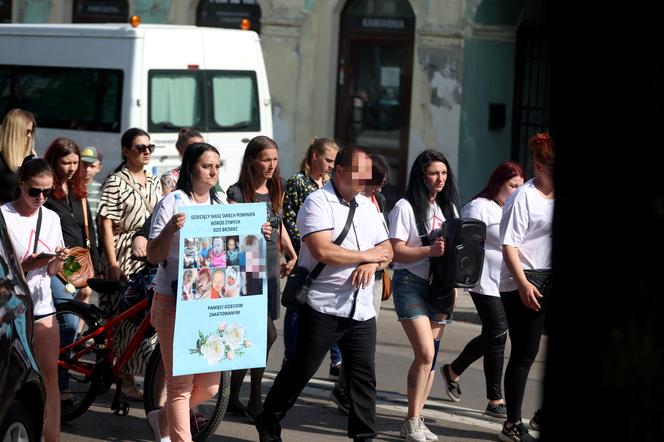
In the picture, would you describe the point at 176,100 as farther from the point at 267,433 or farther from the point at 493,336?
the point at 267,433

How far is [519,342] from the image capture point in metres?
7.06

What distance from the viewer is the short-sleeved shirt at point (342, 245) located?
247 inches

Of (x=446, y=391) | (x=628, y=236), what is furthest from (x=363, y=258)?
(x=628, y=236)

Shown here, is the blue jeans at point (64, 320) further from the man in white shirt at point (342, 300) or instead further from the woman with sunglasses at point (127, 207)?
the man in white shirt at point (342, 300)

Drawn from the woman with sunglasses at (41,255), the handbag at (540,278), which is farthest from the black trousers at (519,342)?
the woman with sunglasses at (41,255)

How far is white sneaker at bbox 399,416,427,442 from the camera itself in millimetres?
7047

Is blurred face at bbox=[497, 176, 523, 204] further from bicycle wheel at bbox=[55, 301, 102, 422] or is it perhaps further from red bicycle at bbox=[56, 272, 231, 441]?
bicycle wheel at bbox=[55, 301, 102, 422]

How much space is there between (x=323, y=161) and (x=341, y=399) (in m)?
1.68

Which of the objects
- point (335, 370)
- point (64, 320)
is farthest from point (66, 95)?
point (64, 320)

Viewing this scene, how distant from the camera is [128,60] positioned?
14.1 m

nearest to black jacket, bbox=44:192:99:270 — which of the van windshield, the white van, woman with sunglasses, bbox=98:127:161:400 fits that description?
woman with sunglasses, bbox=98:127:161:400

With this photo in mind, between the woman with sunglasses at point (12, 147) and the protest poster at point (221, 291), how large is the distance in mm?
2677

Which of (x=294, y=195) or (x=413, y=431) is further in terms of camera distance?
(x=294, y=195)

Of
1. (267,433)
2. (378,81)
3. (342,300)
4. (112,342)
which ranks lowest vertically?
(267,433)
